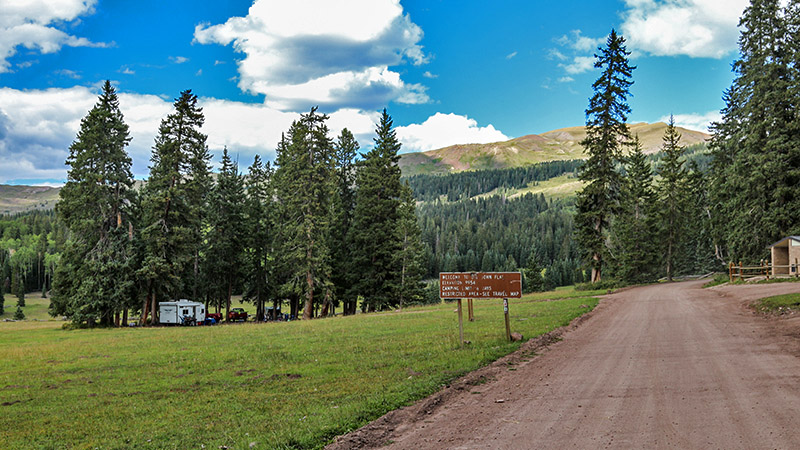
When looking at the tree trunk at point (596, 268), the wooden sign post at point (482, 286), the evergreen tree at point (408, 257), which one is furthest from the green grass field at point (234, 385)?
the evergreen tree at point (408, 257)

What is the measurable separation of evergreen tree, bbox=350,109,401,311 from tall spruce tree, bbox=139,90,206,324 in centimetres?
1551

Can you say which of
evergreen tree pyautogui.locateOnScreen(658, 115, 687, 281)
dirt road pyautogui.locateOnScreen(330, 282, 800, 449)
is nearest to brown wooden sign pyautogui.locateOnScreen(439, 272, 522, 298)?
dirt road pyautogui.locateOnScreen(330, 282, 800, 449)

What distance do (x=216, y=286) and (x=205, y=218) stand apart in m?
8.32

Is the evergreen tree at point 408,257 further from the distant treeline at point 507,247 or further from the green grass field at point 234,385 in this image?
the distant treeline at point 507,247

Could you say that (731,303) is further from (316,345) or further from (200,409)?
(200,409)

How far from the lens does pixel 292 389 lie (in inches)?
440

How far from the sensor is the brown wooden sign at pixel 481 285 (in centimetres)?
1553

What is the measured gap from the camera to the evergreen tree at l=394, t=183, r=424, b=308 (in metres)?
43.0

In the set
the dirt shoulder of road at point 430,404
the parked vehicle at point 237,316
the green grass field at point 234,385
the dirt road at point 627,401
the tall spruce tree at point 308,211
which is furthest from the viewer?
the parked vehicle at point 237,316

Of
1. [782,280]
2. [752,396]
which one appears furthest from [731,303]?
[752,396]

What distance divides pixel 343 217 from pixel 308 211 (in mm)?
Answer: 8898

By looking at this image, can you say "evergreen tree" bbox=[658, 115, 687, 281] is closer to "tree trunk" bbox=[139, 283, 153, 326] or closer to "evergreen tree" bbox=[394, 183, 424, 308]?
"evergreen tree" bbox=[394, 183, 424, 308]

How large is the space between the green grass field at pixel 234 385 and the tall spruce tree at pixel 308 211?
17.6 m

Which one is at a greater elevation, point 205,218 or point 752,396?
point 205,218
